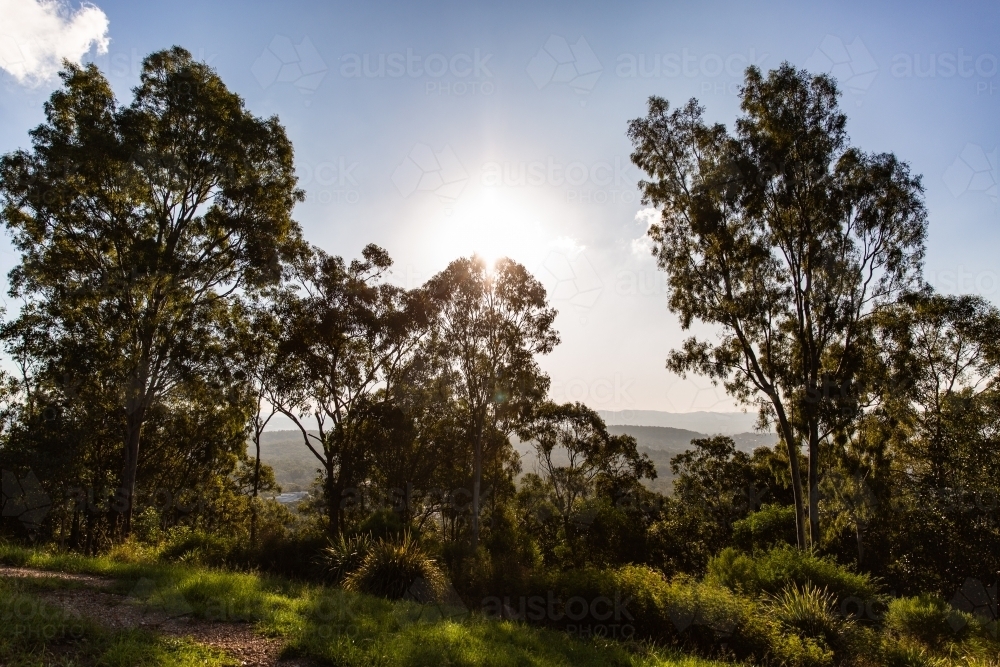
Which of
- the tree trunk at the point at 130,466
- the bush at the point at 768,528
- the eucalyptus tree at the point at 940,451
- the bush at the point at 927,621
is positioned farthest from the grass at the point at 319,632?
the bush at the point at 768,528

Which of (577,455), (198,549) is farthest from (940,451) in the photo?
(198,549)

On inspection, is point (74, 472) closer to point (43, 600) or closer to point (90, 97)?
point (90, 97)


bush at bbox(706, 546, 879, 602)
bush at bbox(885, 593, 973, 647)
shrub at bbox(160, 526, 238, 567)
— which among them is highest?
shrub at bbox(160, 526, 238, 567)

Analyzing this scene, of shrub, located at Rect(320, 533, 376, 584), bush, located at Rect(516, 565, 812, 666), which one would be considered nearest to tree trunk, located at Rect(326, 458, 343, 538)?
shrub, located at Rect(320, 533, 376, 584)

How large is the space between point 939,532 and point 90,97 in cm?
3205

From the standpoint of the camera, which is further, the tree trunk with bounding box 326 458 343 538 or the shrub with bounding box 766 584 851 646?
the tree trunk with bounding box 326 458 343 538

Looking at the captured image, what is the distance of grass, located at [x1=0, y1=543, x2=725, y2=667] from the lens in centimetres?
489

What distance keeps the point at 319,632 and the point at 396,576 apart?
193 inches

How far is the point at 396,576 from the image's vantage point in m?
10.7

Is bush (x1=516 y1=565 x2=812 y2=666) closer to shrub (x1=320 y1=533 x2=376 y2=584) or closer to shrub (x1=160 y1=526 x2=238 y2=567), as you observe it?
shrub (x1=320 y1=533 x2=376 y2=584)

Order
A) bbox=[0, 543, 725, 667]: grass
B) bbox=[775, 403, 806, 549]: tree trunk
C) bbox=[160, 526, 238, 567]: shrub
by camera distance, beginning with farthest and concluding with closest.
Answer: bbox=[775, 403, 806, 549]: tree trunk
bbox=[160, 526, 238, 567]: shrub
bbox=[0, 543, 725, 667]: grass

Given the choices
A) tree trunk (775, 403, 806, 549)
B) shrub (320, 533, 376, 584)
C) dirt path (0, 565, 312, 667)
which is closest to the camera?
dirt path (0, 565, 312, 667)

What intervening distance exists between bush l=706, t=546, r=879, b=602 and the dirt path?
34.8ft

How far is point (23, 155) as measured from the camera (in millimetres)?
14836
